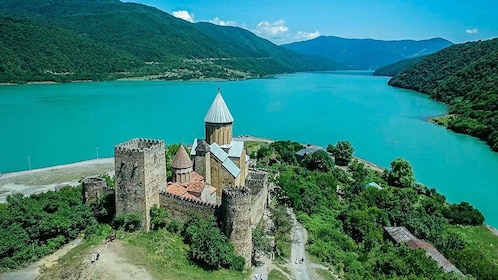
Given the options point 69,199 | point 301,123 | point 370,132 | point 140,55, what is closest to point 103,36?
point 140,55

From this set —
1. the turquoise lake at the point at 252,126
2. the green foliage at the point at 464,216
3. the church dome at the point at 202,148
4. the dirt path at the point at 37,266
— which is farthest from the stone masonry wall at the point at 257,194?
the turquoise lake at the point at 252,126

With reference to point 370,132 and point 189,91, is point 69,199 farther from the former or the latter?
point 189,91

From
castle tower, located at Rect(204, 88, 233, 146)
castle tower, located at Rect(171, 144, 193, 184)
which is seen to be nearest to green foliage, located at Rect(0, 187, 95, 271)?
castle tower, located at Rect(171, 144, 193, 184)

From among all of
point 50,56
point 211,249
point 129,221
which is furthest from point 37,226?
point 50,56

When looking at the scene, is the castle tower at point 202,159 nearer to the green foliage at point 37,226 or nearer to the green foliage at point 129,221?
the green foliage at point 129,221

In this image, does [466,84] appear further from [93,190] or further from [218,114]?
[93,190]
